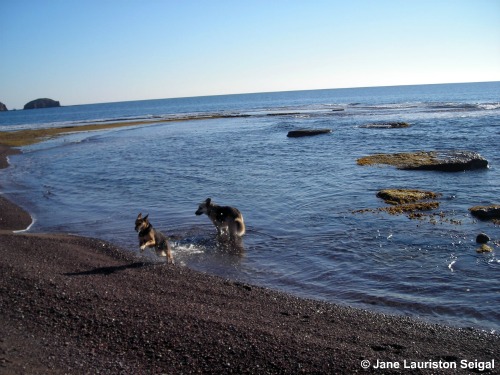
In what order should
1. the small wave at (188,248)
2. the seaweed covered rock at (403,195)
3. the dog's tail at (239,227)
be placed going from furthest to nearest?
the seaweed covered rock at (403,195) < the dog's tail at (239,227) < the small wave at (188,248)

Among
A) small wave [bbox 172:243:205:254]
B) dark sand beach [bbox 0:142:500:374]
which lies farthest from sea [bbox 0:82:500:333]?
dark sand beach [bbox 0:142:500:374]

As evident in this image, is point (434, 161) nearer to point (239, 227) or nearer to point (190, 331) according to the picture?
point (239, 227)

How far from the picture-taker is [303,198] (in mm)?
18547

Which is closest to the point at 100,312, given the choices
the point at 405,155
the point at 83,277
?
the point at 83,277

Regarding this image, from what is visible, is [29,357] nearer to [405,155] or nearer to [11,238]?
[11,238]

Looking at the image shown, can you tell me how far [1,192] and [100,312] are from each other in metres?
17.5

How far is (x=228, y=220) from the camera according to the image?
13344mm

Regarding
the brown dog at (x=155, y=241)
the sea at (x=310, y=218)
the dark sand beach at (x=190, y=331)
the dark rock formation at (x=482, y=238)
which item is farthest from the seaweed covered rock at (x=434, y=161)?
the dark sand beach at (x=190, y=331)

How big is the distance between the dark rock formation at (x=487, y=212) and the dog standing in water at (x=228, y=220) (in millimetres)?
7920

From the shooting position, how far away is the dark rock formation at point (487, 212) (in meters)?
14.1

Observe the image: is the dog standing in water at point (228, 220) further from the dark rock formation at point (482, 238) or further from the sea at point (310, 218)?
the dark rock formation at point (482, 238)

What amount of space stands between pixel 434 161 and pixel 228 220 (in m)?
15.1

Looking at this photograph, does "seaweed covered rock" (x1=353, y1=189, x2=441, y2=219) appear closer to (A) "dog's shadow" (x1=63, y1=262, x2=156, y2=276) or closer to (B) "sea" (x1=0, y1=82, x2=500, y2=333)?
(B) "sea" (x1=0, y1=82, x2=500, y2=333)

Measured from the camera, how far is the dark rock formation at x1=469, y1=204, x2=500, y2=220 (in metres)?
14.1
